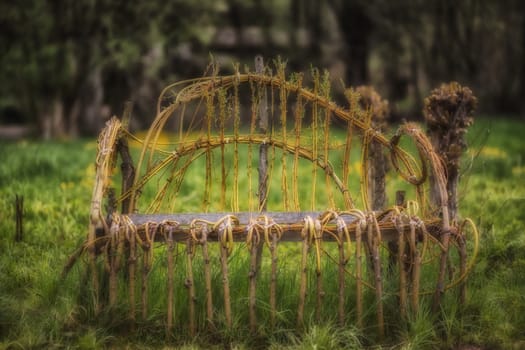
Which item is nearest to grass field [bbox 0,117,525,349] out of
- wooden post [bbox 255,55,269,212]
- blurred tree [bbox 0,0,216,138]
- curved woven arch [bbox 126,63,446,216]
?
curved woven arch [bbox 126,63,446,216]

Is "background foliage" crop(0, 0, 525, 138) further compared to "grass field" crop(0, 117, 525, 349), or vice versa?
"background foliage" crop(0, 0, 525, 138)

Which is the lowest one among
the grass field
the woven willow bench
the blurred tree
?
the grass field

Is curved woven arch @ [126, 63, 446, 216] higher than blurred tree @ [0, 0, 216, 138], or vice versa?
blurred tree @ [0, 0, 216, 138]

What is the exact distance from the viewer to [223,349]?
3057 mm

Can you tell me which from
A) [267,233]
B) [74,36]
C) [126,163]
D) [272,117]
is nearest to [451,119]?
[272,117]

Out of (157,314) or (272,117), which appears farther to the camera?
(272,117)

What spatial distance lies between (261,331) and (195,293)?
416 mm

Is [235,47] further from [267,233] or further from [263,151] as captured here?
[267,233]

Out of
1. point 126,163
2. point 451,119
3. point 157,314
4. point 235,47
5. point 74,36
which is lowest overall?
point 157,314

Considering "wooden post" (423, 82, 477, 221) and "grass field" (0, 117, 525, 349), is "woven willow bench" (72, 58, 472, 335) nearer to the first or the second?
"grass field" (0, 117, 525, 349)

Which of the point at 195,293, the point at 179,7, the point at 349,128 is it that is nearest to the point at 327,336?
the point at 195,293

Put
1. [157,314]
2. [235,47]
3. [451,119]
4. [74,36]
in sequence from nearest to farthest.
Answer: [157,314] < [451,119] < [74,36] < [235,47]

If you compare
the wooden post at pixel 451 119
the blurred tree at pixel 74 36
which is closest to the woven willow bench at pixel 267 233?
the wooden post at pixel 451 119

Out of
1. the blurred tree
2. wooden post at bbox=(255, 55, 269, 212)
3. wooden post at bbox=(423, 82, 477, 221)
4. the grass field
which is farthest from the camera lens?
the blurred tree
